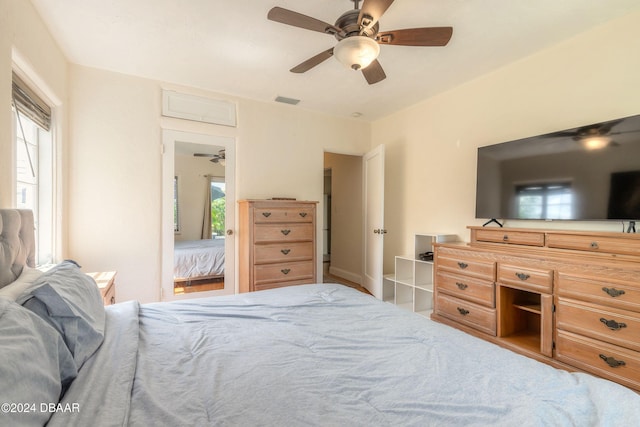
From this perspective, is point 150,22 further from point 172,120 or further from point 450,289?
point 450,289

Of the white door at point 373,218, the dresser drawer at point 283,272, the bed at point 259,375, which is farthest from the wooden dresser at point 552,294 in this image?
the dresser drawer at point 283,272

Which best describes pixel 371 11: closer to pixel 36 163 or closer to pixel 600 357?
pixel 600 357

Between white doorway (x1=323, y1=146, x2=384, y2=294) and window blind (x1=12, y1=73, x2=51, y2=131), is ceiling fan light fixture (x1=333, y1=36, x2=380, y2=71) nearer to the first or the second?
window blind (x1=12, y1=73, x2=51, y2=131)

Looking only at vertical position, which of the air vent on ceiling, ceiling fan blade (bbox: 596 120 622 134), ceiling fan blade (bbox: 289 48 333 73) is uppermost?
the air vent on ceiling

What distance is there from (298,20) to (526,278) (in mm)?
2303

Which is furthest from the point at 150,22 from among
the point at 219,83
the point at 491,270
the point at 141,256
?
the point at 491,270

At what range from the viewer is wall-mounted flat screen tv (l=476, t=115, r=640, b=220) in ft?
6.15

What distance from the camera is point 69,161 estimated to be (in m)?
2.63

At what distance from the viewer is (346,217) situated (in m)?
5.04

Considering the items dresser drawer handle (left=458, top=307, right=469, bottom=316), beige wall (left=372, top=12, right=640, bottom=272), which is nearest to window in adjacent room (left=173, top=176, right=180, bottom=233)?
beige wall (left=372, top=12, right=640, bottom=272)

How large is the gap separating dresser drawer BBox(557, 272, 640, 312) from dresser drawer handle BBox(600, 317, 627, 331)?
0.09 m

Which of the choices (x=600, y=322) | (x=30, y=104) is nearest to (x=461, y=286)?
(x=600, y=322)

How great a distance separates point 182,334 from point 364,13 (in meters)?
1.77

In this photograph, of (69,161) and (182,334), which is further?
(69,161)
